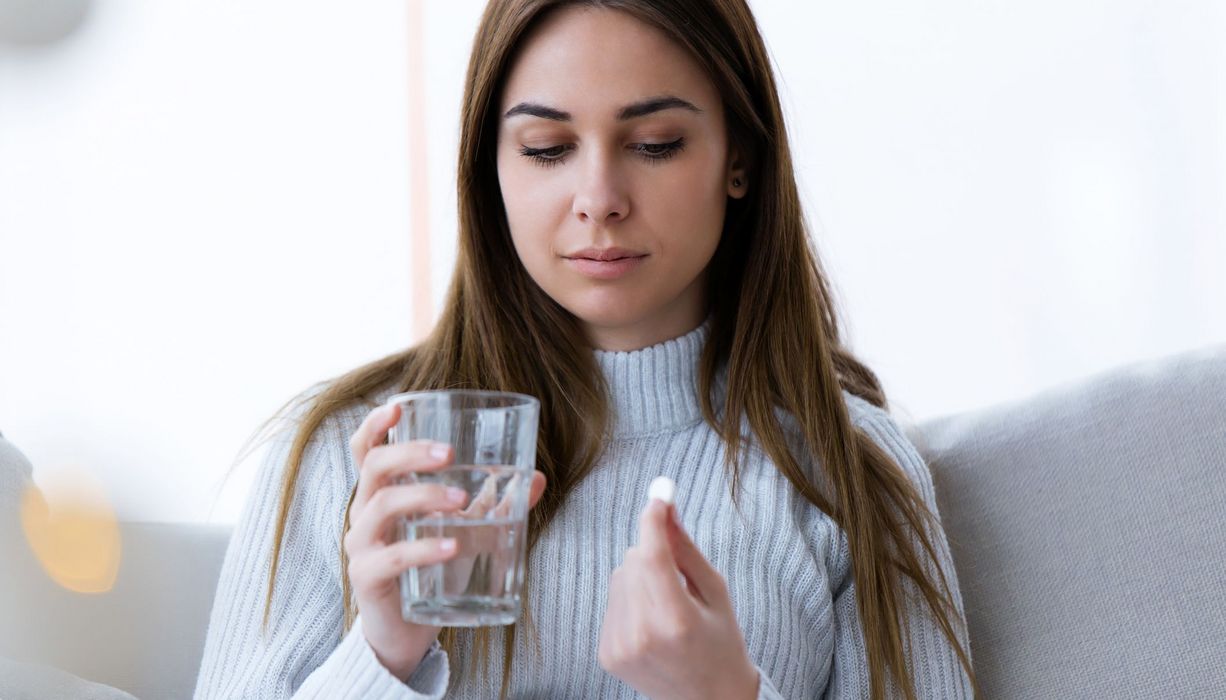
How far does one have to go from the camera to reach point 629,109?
131 cm

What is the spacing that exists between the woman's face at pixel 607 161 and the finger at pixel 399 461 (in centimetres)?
44

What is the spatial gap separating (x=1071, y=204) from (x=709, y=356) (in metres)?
1.62

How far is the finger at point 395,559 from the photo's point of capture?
893mm

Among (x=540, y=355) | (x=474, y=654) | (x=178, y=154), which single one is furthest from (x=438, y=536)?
(x=178, y=154)

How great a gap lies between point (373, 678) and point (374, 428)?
240 millimetres

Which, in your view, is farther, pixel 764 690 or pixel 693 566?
pixel 764 690

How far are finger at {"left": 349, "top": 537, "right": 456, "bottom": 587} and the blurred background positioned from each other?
171 cm

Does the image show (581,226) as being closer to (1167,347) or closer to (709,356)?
(709,356)

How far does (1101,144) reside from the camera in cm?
283

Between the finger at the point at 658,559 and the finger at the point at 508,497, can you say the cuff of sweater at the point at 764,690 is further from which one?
the finger at the point at 508,497

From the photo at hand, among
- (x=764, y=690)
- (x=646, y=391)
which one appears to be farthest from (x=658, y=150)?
(x=764, y=690)

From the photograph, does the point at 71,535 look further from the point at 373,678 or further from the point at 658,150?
the point at 658,150

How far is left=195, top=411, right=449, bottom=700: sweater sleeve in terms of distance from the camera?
128 centimetres

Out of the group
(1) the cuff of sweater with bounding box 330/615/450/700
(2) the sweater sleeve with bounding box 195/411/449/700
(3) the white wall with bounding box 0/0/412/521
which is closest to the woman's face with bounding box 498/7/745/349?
(2) the sweater sleeve with bounding box 195/411/449/700
